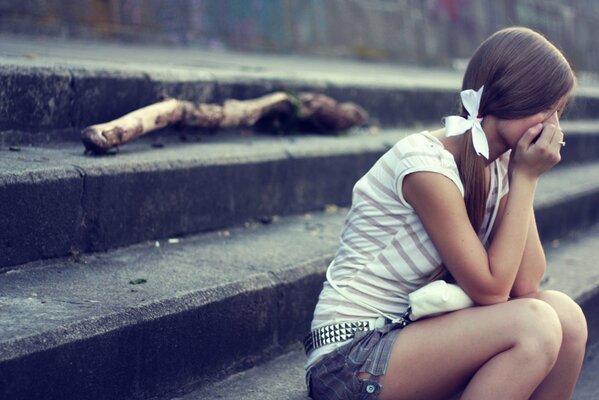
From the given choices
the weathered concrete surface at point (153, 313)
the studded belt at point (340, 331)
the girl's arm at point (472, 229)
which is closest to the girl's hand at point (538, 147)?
the girl's arm at point (472, 229)

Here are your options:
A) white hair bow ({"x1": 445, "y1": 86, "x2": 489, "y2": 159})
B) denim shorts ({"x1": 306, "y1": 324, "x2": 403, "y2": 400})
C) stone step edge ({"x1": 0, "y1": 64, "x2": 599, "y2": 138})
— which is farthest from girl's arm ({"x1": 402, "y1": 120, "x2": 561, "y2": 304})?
stone step edge ({"x1": 0, "y1": 64, "x2": 599, "y2": 138})

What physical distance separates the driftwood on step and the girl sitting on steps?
115cm

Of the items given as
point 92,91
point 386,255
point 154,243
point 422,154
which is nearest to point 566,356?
point 386,255

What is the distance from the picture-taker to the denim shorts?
90.6 inches

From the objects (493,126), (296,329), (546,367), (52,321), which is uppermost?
(493,126)

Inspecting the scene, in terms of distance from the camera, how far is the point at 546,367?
2.29 m

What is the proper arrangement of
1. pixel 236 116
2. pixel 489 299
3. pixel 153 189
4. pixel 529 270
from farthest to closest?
1. pixel 236 116
2. pixel 153 189
3. pixel 529 270
4. pixel 489 299

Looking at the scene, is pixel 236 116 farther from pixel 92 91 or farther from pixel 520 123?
pixel 520 123

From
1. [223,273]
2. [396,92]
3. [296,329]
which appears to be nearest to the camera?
[223,273]

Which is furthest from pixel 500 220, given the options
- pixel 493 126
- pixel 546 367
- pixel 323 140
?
pixel 323 140

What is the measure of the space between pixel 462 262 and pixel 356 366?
1.33ft

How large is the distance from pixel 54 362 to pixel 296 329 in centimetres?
109

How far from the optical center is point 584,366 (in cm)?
357

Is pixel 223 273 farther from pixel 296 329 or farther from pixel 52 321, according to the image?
pixel 52 321
